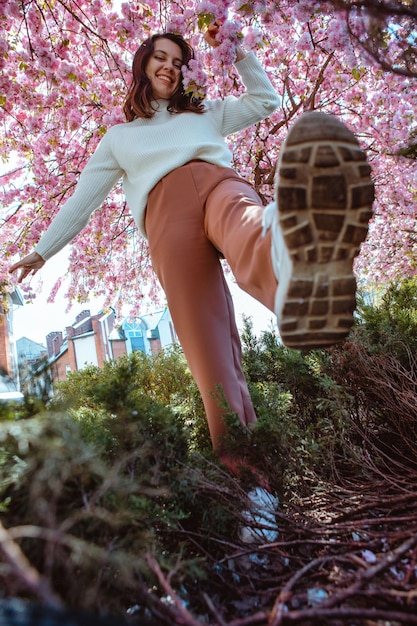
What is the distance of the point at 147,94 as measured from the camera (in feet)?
6.01

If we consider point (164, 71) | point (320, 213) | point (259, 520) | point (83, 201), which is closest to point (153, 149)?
point (83, 201)

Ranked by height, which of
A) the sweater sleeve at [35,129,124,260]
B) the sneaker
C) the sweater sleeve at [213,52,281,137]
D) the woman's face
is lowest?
the sneaker

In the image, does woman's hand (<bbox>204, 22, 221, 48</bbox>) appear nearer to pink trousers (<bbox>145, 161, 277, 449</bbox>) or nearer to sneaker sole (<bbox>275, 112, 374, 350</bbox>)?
pink trousers (<bbox>145, 161, 277, 449</bbox>)

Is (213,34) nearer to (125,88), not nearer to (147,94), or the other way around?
(147,94)

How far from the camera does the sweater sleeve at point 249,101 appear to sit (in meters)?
1.79

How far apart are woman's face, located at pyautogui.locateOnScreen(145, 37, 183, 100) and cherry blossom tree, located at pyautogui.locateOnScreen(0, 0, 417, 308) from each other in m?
0.14

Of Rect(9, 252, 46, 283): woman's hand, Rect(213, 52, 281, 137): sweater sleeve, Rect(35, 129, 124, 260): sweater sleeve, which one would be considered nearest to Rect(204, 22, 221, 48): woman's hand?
Rect(213, 52, 281, 137): sweater sleeve

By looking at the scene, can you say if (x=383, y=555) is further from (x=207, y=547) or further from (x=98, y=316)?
(x=98, y=316)

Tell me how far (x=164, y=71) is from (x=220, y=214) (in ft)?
2.90

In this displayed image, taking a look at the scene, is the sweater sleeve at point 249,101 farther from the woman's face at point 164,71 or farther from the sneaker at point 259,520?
the sneaker at point 259,520

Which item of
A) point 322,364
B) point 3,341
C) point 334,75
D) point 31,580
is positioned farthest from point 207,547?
point 3,341

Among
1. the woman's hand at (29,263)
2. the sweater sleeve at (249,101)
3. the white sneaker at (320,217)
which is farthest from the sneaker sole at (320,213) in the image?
the woman's hand at (29,263)

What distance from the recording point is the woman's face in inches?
72.4

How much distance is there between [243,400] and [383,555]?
65 cm
